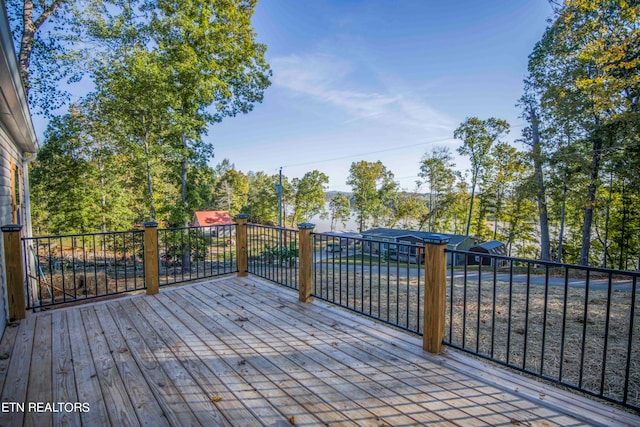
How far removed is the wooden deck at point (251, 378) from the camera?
5.65 ft

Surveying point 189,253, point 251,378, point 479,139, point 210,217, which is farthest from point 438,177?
point 251,378

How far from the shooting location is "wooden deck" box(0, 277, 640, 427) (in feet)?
5.65

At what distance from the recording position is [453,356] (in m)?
2.45

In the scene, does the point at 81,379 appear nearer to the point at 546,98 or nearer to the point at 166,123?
the point at 166,123

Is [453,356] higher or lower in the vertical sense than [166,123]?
lower

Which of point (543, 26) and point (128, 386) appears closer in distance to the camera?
point (128, 386)

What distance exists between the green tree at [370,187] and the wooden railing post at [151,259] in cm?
2254

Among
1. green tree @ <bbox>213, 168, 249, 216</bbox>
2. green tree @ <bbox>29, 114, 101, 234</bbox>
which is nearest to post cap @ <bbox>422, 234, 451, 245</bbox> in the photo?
green tree @ <bbox>29, 114, 101, 234</bbox>

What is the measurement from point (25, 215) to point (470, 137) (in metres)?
20.5

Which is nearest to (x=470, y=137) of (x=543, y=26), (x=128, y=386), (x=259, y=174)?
(x=543, y=26)

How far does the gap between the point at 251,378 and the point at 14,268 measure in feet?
9.44

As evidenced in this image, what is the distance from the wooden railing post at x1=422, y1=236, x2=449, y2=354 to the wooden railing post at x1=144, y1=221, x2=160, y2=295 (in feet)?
11.3

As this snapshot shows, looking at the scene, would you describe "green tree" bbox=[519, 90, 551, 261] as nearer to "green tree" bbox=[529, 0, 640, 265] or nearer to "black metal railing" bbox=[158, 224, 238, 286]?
"green tree" bbox=[529, 0, 640, 265]

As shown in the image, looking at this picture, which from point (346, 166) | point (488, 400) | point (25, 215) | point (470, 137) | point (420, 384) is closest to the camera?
point (488, 400)
